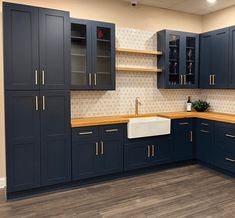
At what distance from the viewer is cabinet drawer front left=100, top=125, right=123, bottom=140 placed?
3590 millimetres

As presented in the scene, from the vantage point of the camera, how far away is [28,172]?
3.14m

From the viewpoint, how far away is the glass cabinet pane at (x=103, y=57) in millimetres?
3734

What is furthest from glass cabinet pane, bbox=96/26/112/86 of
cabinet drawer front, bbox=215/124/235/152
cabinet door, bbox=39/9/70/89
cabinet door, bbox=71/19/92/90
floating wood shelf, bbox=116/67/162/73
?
cabinet drawer front, bbox=215/124/235/152

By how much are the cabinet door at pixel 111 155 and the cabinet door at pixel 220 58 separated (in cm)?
209

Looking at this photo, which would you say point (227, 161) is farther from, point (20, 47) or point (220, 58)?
point (20, 47)

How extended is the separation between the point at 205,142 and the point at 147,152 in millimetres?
1067

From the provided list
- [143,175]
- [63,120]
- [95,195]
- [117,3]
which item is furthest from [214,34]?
[95,195]

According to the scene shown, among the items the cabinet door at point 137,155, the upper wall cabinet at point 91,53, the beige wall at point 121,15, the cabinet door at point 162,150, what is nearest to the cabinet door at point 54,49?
the upper wall cabinet at point 91,53

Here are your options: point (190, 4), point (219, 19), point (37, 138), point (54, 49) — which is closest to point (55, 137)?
point (37, 138)

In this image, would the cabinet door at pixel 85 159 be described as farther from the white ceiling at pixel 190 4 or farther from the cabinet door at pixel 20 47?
the white ceiling at pixel 190 4

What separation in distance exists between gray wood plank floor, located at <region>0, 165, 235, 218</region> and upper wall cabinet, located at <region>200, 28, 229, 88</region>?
5.55ft

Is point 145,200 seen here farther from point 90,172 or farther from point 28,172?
point 28,172

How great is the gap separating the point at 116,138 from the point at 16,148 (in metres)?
1.40

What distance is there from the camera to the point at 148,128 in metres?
3.85
